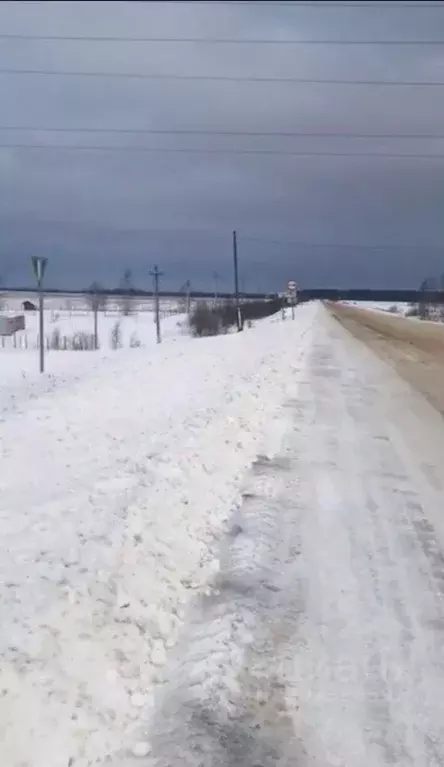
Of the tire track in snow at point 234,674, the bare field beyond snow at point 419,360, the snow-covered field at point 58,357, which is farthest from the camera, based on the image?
the snow-covered field at point 58,357

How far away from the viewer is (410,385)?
1636cm

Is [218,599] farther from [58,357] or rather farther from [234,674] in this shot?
[58,357]

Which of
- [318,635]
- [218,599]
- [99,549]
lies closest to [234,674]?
[318,635]

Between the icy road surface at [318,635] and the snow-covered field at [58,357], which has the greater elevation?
the snow-covered field at [58,357]

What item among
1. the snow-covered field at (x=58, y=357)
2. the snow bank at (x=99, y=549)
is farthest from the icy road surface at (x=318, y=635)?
the snow-covered field at (x=58, y=357)

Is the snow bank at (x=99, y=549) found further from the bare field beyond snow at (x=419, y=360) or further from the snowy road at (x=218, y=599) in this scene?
the bare field beyond snow at (x=419, y=360)

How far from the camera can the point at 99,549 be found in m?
5.54

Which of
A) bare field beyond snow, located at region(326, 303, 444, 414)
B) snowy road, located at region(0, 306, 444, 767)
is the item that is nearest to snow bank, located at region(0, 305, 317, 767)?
snowy road, located at region(0, 306, 444, 767)

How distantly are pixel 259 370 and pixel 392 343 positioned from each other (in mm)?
13769

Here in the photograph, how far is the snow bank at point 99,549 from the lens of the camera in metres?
3.74

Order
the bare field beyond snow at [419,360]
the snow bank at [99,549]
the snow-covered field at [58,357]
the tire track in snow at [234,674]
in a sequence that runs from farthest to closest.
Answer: the snow-covered field at [58,357] → the bare field beyond snow at [419,360] → the snow bank at [99,549] → the tire track in snow at [234,674]

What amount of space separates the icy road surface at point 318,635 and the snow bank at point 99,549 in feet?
0.70

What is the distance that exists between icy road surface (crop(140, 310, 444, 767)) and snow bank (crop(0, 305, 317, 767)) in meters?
0.21

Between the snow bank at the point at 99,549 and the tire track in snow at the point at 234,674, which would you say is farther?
the snow bank at the point at 99,549
